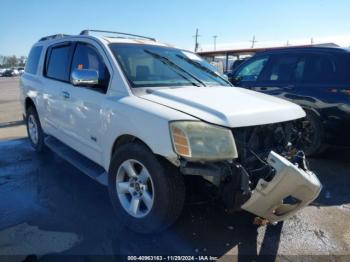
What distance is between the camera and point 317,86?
5531 millimetres

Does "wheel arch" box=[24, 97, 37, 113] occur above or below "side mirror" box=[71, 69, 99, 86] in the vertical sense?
below

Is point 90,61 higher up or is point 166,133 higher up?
point 90,61

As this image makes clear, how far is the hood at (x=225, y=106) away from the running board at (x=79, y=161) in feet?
3.59

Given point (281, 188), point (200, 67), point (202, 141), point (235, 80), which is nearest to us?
point (281, 188)

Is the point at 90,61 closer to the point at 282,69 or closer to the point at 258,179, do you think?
the point at 258,179

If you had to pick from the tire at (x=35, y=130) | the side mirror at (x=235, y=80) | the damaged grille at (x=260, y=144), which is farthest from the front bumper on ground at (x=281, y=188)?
the tire at (x=35, y=130)

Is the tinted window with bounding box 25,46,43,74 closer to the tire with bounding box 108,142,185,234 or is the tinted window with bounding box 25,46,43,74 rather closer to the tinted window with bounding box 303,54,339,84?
the tire with bounding box 108,142,185,234

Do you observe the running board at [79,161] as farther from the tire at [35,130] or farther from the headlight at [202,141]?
the headlight at [202,141]

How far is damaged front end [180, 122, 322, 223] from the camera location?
2.61 meters

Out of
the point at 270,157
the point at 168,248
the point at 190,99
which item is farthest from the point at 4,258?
the point at 270,157

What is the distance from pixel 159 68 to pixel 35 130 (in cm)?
314

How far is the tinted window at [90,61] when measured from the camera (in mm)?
3784

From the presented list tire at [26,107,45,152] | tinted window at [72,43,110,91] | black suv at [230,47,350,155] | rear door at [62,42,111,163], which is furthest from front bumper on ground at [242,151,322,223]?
tire at [26,107,45,152]

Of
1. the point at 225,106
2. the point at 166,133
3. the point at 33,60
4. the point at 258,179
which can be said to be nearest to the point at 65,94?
the point at 33,60
